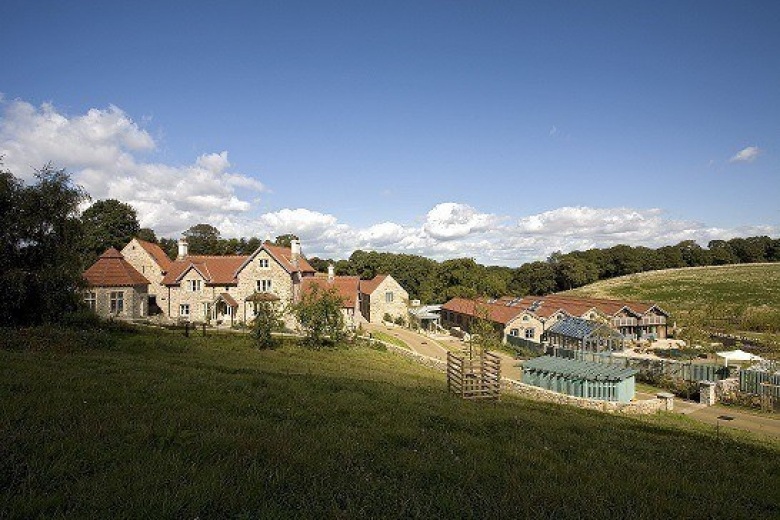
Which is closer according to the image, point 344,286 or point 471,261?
point 344,286

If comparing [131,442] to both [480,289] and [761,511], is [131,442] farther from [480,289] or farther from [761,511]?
[480,289]

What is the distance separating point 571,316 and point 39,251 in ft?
171

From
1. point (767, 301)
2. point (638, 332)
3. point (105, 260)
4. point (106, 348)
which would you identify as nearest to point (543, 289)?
point (767, 301)

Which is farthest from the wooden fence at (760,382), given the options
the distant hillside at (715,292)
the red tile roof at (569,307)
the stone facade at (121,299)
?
the stone facade at (121,299)

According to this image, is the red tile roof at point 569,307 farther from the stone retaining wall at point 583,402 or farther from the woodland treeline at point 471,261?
the stone retaining wall at point 583,402

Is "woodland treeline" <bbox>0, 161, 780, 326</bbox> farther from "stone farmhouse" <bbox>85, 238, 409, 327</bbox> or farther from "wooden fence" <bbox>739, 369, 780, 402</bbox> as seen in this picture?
"wooden fence" <bbox>739, 369, 780, 402</bbox>

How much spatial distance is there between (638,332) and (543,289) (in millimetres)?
51172

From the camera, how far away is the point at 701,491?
7.11 metres

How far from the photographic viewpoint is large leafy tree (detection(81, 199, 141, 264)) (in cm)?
6906

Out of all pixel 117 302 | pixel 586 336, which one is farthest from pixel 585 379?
pixel 117 302

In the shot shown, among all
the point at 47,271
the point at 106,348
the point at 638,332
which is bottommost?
the point at 638,332

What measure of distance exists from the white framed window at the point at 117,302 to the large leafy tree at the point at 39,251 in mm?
13768

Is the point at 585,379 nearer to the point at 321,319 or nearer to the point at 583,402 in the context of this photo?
the point at 583,402

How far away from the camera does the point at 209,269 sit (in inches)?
1986
